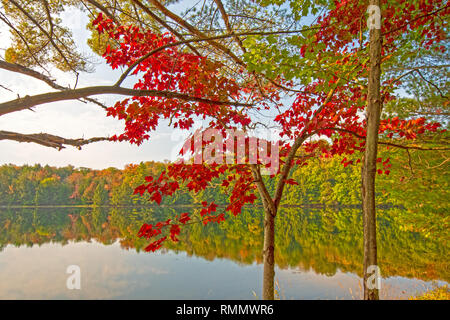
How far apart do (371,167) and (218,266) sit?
1394 cm

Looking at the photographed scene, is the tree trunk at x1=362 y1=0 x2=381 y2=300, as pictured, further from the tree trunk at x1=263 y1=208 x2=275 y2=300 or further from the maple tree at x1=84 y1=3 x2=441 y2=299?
the tree trunk at x1=263 y1=208 x2=275 y2=300

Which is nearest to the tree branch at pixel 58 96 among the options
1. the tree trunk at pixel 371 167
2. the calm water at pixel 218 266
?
the tree trunk at pixel 371 167

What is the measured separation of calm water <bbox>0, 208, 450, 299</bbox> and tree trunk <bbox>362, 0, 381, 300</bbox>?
5.65 metres

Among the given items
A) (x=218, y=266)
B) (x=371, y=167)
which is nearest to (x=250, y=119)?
(x=371, y=167)

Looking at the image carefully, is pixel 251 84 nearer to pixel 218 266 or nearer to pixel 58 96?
pixel 58 96

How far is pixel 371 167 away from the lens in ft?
8.64

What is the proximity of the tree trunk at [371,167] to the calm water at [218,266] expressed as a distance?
565 cm

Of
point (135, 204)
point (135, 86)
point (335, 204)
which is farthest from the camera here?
point (135, 204)

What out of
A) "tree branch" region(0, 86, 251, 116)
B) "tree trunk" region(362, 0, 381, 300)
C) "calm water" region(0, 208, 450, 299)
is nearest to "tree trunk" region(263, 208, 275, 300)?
"tree trunk" region(362, 0, 381, 300)

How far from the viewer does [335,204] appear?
48531mm

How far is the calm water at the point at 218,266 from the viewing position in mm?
11359
